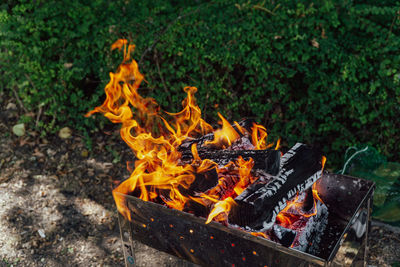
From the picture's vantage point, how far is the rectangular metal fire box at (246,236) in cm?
181

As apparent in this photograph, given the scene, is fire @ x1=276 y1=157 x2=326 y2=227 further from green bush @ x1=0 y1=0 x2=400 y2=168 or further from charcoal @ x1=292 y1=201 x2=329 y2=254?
green bush @ x1=0 y1=0 x2=400 y2=168

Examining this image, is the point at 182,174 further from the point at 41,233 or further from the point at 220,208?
the point at 41,233

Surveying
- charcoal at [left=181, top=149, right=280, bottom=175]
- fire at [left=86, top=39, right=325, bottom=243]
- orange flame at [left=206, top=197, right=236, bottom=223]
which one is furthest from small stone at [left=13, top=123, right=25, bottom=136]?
orange flame at [left=206, top=197, right=236, bottom=223]

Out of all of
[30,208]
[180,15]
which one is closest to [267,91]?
[180,15]

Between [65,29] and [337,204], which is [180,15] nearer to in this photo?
[65,29]

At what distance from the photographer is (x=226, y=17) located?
13.0 feet

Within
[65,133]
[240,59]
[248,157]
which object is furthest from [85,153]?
[248,157]

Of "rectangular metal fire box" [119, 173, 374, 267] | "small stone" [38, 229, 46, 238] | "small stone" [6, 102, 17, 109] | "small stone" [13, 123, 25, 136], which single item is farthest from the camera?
"small stone" [6, 102, 17, 109]

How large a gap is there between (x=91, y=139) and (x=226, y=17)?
7.46ft

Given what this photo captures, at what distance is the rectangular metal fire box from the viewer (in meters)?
1.81

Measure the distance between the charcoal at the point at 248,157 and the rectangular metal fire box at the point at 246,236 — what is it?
401 millimetres

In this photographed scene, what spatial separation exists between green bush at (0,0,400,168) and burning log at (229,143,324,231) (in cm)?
157

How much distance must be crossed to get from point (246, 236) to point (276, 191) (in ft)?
1.05

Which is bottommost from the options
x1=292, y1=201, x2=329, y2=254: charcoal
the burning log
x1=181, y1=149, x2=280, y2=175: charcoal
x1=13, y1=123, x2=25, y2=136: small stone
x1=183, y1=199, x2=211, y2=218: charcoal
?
x1=13, y1=123, x2=25, y2=136: small stone
